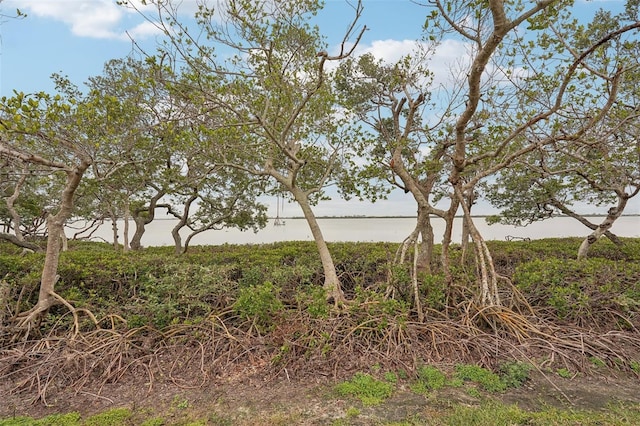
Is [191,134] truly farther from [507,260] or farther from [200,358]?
[507,260]

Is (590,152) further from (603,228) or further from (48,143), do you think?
(48,143)

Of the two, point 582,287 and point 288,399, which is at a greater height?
point 582,287

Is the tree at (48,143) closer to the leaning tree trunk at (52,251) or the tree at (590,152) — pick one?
the leaning tree trunk at (52,251)

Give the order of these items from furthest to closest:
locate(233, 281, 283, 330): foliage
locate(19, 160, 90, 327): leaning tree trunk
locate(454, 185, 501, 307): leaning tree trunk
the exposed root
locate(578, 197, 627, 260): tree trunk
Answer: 1. locate(578, 197, 627, 260): tree trunk
2. locate(454, 185, 501, 307): leaning tree trunk
3. locate(19, 160, 90, 327): leaning tree trunk
4. locate(233, 281, 283, 330): foliage
5. the exposed root

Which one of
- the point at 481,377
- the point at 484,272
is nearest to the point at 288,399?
the point at 481,377

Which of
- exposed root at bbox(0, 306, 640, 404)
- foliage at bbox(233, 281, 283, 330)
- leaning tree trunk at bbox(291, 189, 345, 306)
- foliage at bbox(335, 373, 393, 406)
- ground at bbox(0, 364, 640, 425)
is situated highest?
leaning tree trunk at bbox(291, 189, 345, 306)

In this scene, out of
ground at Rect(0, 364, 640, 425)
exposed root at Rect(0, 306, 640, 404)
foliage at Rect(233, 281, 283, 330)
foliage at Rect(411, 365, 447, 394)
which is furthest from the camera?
foliage at Rect(233, 281, 283, 330)

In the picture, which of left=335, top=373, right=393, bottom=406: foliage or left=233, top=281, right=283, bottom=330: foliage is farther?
left=233, top=281, right=283, bottom=330: foliage

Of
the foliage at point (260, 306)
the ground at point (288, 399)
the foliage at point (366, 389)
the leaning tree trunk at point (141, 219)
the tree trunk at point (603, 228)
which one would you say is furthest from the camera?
the leaning tree trunk at point (141, 219)

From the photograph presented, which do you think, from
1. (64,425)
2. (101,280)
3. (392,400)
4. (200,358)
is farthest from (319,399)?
(101,280)

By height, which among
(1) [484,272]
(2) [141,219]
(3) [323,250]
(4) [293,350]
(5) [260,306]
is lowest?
(4) [293,350]

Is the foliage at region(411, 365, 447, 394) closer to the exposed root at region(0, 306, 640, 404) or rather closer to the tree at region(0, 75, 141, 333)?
the exposed root at region(0, 306, 640, 404)

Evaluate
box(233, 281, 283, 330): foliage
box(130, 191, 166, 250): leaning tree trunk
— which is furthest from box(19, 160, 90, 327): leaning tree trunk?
box(130, 191, 166, 250): leaning tree trunk

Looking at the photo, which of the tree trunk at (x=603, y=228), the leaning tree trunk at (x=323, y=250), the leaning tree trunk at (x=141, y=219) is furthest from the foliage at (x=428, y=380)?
the leaning tree trunk at (x=141, y=219)
